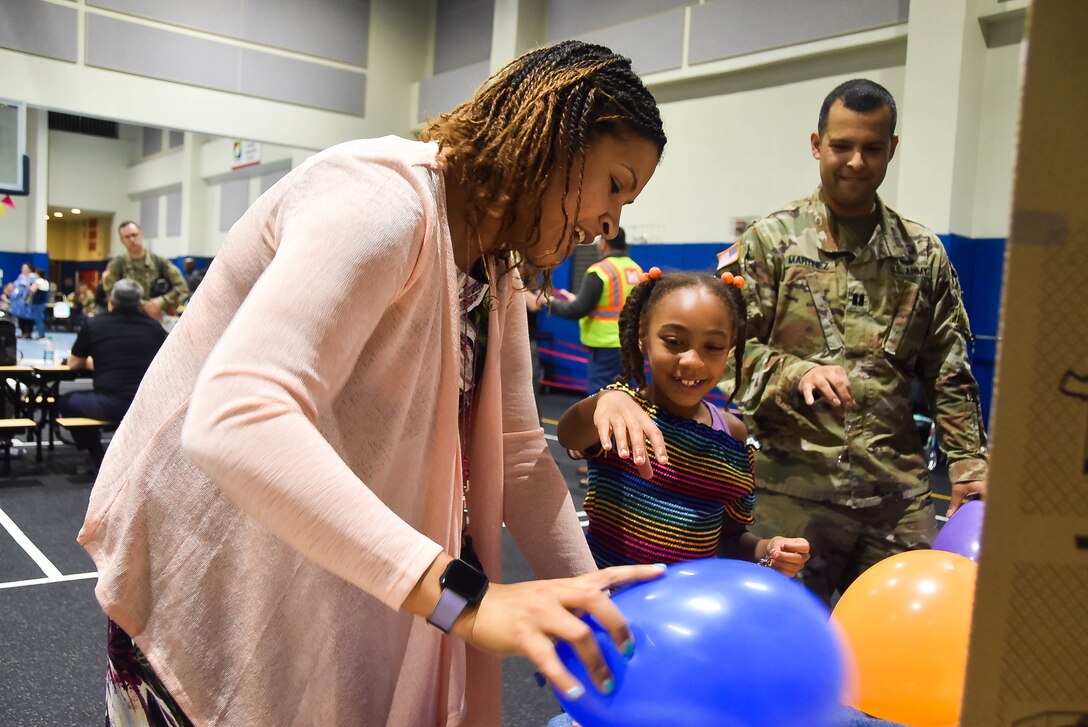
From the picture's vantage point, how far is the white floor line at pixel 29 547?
158 inches

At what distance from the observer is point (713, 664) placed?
907mm

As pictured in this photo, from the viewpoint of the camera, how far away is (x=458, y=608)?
76cm

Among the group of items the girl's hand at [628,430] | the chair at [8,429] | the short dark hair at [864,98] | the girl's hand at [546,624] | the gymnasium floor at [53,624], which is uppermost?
the short dark hair at [864,98]

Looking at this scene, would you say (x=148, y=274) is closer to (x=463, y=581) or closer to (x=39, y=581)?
(x=39, y=581)

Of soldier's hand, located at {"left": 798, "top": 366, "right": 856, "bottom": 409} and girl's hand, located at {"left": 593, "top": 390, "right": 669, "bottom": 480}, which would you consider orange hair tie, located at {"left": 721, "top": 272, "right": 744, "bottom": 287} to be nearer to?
soldier's hand, located at {"left": 798, "top": 366, "right": 856, "bottom": 409}

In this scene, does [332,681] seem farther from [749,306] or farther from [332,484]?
[749,306]

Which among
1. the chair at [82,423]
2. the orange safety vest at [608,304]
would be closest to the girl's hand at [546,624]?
the orange safety vest at [608,304]

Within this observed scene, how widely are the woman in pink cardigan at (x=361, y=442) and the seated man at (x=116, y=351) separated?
510 cm

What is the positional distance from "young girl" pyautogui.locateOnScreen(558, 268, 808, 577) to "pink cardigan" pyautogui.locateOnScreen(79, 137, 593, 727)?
63cm

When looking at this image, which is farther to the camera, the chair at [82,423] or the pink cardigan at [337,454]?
the chair at [82,423]

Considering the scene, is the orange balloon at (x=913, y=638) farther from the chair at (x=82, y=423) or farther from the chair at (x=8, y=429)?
the chair at (x=8, y=429)

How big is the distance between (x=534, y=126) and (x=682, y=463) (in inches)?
38.0

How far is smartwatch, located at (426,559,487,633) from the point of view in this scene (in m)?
0.75

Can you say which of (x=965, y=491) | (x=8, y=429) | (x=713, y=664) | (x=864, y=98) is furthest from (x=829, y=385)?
(x=8, y=429)
